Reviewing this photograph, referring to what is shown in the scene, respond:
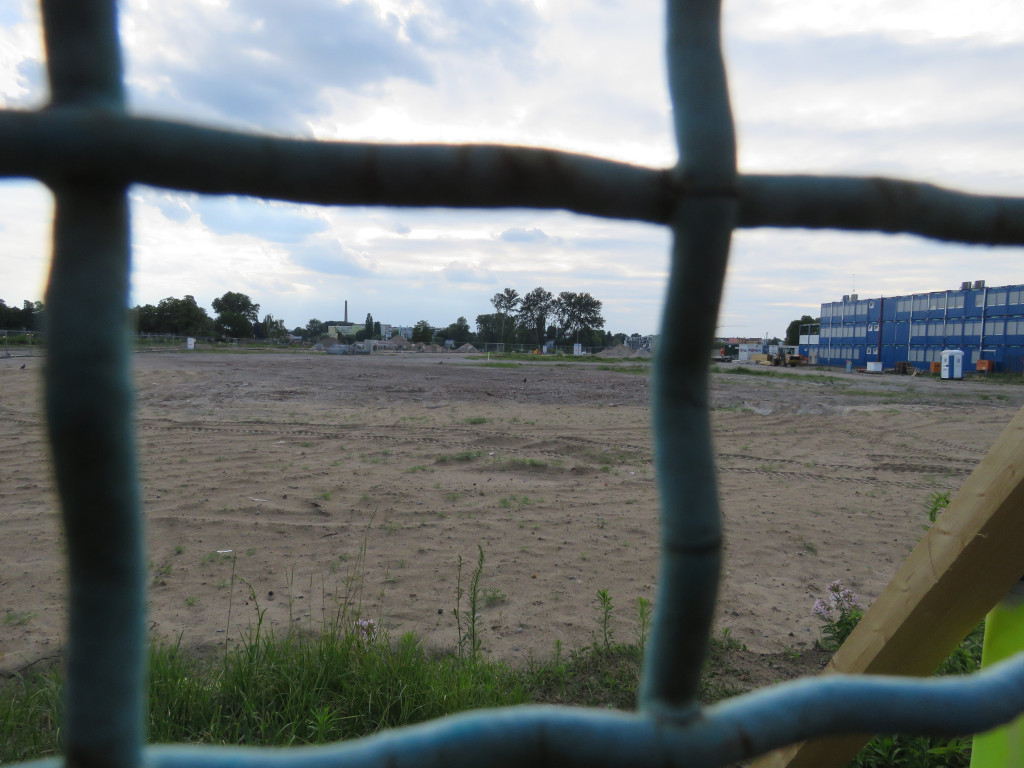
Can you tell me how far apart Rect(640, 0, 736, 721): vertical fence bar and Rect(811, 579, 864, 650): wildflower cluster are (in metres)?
2.64

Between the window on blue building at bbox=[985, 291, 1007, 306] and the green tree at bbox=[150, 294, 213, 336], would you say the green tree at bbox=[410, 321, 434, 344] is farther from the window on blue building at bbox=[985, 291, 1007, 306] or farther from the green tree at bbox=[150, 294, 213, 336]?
the window on blue building at bbox=[985, 291, 1007, 306]

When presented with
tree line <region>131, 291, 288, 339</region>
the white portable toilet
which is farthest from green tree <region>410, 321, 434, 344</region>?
the white portable toilet

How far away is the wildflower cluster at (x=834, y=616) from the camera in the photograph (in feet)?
8.76

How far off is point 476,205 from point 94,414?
242mm

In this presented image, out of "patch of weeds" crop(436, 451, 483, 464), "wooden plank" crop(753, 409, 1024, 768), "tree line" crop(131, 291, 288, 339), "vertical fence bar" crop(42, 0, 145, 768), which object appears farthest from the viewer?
"tree line" crop(131, 291, 288, 339)

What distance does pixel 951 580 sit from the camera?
Result: 974 mm

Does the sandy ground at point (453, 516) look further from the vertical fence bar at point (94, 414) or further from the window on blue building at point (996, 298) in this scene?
the window on blue building at point (996, 298)

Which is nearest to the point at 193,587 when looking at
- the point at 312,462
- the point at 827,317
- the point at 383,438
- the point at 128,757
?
the point at 312,462

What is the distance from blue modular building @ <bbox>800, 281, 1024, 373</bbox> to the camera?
24.8 meters

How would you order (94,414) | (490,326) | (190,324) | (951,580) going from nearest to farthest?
(94,414)
(951,580)
(190,324)
(490,326)

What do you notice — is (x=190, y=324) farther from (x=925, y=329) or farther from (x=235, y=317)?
(x=925, y=329)

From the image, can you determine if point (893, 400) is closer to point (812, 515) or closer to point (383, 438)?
point (812, 515)

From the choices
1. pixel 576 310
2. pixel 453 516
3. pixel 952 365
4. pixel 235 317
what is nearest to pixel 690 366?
pixel 453 516

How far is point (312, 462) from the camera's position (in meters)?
6.34
